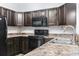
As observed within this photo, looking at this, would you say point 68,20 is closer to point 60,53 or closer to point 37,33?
point 37,33

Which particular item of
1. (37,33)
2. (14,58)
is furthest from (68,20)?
(14,58)

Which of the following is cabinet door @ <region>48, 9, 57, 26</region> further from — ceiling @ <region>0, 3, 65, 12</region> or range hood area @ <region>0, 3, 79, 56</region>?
ceiling @ <region>0, 3, 65, 12</region>

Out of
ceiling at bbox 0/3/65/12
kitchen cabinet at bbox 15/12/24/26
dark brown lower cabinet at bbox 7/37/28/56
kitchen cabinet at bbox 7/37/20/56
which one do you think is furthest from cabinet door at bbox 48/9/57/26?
kitchen cabinet at bbox 7/37/20/56

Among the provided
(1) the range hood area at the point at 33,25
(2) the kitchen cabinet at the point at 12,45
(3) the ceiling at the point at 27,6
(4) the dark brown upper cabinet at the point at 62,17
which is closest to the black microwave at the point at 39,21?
(1) the range hood area at the point at 33,25

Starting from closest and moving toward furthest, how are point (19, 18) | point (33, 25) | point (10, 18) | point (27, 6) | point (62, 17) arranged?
point (27, 6), point (19, 18), point (10, 18), point (33, 25), point (62, 17)

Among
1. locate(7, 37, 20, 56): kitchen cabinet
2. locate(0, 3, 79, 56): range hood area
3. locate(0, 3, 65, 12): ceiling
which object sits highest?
locate(0, 3, 65, 12): ceiling

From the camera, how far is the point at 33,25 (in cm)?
240

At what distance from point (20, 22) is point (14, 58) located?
0.85m

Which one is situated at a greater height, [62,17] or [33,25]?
[62,17]

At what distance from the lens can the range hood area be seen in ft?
7.01

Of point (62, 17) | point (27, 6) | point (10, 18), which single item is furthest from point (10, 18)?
point (62, 17)

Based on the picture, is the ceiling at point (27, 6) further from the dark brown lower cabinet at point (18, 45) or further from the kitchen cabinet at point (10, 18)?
the dark brown lower cabinet at point (18, 45)

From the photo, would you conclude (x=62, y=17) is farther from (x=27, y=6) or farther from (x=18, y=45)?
(x=18, y=45)

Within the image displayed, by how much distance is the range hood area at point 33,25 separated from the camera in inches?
84.1
